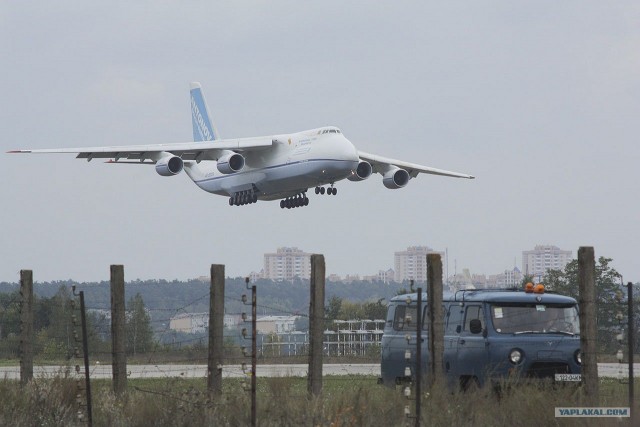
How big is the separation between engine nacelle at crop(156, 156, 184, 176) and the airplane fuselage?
4.24 meters

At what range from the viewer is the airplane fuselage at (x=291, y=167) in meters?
51.2

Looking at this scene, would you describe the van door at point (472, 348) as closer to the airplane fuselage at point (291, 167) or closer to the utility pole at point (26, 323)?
the utility pole at point (26, 323)

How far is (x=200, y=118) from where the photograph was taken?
78.6 m

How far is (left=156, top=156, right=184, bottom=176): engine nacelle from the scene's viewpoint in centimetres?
5419

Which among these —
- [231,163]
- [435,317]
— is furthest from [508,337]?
[231,163]

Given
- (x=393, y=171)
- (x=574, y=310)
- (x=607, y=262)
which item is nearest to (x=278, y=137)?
(x=393, y=171)

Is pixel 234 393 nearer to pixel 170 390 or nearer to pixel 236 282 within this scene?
pixel 170 390

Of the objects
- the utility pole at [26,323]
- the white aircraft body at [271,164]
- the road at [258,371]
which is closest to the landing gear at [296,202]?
the white aircraft body at [271,164]

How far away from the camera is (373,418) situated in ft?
43.7

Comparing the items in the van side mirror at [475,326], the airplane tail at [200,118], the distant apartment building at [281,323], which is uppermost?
the airplane tail at [200,118]

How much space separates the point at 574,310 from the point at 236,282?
150 m

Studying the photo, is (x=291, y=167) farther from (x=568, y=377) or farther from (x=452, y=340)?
(x=568, y=377)

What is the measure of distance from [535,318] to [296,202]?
43375 mm

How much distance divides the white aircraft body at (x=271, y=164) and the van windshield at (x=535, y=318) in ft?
117
